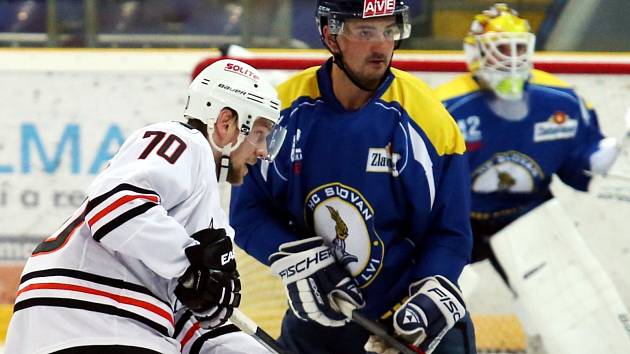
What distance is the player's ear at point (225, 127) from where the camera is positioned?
2344 mm

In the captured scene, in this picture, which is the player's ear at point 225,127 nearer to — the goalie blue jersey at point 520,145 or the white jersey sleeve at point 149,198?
the white jersey sleeve at point 149,198

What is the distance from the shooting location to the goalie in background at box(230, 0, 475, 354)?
2.55 m

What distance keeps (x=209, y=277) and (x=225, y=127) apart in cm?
30

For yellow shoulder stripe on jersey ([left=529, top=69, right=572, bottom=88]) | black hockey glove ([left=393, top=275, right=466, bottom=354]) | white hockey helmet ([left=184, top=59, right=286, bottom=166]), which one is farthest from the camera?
yellow shoulder stripe on jersey ([left=529, top=69, right=572, bottom=88])

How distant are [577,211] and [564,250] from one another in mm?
297

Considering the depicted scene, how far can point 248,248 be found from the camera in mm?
2729

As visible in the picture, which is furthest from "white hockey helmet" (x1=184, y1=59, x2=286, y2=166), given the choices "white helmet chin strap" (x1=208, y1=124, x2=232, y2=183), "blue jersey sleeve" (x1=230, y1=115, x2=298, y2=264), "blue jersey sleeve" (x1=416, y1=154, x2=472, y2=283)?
"blue jersey sleeve" (x1=416, y1=154, x2=472, y2=283)

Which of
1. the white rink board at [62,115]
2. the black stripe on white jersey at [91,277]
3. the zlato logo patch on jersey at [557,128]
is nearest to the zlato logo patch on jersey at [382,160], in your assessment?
the black stripe on white jersey at [91,277]

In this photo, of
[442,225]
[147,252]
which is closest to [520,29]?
[442,225]

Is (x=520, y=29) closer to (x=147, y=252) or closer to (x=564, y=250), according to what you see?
(x=564, y=250)

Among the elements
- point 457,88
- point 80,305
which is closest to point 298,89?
point 80,305

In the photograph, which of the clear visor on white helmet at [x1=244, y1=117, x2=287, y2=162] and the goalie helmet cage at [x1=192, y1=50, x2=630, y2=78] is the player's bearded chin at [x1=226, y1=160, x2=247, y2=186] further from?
the goalie helmet cage at [x1=192, y1=50, x2=630, y2=78]

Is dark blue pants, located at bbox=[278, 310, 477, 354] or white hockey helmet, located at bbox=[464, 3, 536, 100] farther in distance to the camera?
white hockey helmet, located at bbox=[464, 3, 536, 100]

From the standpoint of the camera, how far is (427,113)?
2.56m
